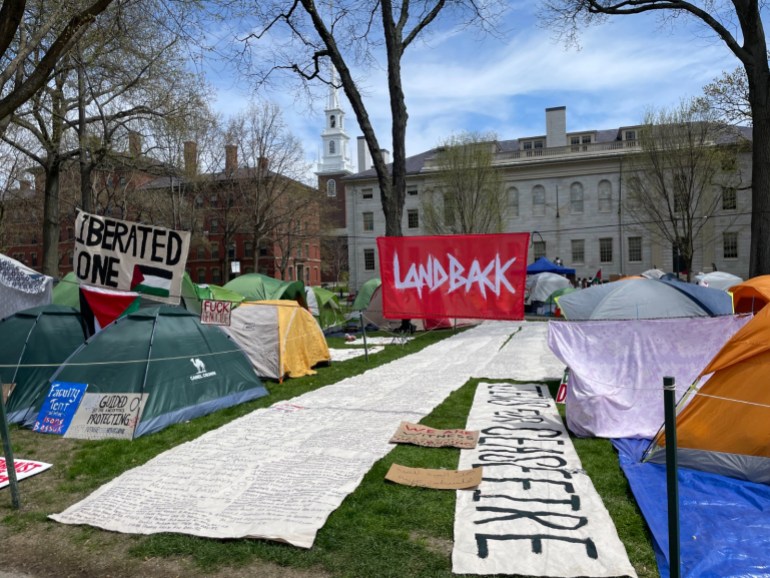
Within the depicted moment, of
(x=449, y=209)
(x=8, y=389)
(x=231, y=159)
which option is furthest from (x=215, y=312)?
(x=449, y=209)

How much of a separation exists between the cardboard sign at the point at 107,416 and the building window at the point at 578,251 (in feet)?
141

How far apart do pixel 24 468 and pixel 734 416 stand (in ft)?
22.8

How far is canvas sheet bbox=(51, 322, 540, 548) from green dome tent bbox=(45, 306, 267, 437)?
0.87 m

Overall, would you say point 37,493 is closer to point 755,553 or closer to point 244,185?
point 755,553

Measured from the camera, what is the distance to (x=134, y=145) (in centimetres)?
2055

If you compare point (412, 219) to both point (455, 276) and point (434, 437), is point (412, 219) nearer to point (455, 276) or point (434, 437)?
point (434, 437)

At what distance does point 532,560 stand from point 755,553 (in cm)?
146

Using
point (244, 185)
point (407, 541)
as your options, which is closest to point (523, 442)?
point (407, 541)

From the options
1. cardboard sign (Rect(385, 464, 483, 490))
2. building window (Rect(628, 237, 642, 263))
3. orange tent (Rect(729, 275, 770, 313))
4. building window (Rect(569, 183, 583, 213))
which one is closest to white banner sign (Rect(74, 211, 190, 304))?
cardboard sign (Rect(385, 464, 483, 490))

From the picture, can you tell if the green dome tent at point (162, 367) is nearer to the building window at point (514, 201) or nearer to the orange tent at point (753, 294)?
the orange tent at point (753, 294)

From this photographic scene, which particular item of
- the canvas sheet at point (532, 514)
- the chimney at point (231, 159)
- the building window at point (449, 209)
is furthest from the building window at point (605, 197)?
the canvas sheet at point (532, 514)

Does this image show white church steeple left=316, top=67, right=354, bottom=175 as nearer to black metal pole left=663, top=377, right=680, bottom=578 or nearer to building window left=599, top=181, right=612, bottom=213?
building window left=599, top=181, right=612, bottom=213

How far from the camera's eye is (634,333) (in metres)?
6.78

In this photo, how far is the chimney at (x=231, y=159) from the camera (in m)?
35.0
